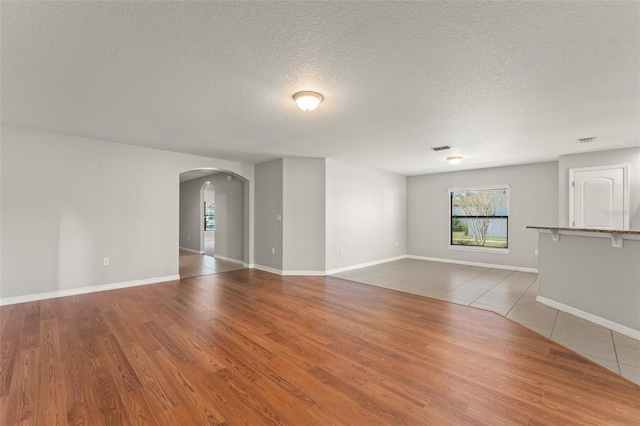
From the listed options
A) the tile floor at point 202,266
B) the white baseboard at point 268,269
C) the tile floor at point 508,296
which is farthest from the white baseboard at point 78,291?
the tile floor at point 508,296

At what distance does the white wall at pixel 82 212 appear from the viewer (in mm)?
3936

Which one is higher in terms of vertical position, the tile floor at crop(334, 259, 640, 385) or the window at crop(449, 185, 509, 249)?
the window at crop(449, 185, 509, 249)

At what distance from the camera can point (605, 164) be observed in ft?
16.6

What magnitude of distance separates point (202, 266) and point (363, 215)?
425 cm

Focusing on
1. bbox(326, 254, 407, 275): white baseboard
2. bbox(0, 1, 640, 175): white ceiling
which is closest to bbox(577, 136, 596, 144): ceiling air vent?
bbox(0, 1, 640, 175): white ceiling

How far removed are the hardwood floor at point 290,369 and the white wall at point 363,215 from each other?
8.86ft

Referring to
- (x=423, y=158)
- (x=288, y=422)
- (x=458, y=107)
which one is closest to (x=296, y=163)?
(x=423, y=158)

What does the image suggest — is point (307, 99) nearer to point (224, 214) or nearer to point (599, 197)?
point (599, 197)

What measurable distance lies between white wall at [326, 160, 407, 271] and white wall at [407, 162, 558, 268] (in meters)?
0.45

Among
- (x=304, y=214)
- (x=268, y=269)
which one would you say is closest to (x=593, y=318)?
(x=304, y=214)

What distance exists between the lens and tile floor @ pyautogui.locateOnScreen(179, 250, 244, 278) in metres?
6.23

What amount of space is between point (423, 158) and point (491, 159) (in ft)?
4.84

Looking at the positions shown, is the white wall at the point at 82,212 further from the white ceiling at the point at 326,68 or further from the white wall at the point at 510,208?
the white wall at the point at 510,208

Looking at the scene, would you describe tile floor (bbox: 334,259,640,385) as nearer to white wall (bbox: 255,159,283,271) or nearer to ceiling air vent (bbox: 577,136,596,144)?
white wall (bbox: 255,159,283,271)
